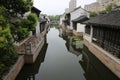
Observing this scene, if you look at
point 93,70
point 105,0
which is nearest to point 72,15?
point 93,70

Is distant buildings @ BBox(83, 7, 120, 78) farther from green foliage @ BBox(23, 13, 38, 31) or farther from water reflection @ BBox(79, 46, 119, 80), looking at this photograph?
green foliage @ BBox(23, 13, 38, 31)

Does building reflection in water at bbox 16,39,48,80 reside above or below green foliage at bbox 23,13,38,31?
below

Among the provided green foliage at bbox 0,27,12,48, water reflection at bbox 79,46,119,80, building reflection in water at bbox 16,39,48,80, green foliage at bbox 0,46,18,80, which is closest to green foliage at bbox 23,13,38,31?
green foliage at bbox 0,46,18,80

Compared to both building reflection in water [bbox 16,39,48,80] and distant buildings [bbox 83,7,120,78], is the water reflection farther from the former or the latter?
building reflection in water [bbox 16,39,48,80]

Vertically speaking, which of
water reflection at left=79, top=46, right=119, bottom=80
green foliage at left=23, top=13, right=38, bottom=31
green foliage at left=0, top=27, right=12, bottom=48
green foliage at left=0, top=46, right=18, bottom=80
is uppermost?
green foliage at left=23, top=13, right=38, bottom=31

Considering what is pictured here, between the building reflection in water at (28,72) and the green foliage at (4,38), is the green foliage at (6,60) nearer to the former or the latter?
the green foliage at (4,38)

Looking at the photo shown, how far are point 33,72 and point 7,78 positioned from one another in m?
3.80


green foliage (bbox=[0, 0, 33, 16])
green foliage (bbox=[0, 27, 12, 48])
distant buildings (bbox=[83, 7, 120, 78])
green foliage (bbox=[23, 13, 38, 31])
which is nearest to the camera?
green foliage (bbox=[0, 27, 12, 48])

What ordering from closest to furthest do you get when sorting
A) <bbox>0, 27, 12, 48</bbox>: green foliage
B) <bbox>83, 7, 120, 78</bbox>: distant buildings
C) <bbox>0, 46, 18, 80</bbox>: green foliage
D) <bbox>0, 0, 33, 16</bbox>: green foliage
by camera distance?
<bbox>0, 27, 12, 48</bbox>: green foliage < <bbox>0, 46, 18, 80</bbox>: green foliage < <bbox>0, 0, 33, 16</bbox>: green foliage < <bbox>83, 7, 120, 78</bbox>: distant buildings

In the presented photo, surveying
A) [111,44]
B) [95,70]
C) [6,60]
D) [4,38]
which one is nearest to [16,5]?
[4,38]

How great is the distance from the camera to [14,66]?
31.3 ft

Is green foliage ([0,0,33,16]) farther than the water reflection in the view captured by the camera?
No

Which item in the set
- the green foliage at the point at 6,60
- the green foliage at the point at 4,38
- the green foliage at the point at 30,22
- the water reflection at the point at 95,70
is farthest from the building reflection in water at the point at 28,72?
the green foliage at the point at 4,38

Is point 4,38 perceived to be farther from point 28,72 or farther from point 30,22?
point 28,72
